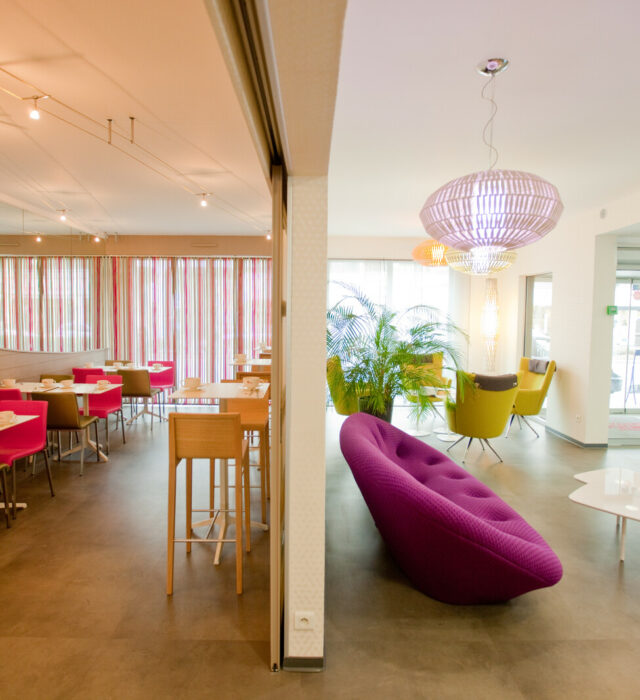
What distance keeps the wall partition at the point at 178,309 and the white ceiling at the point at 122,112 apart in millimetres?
1812

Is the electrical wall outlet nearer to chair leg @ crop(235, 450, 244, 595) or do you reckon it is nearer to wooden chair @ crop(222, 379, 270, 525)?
chair leg @ crop(235, 450, 244, 595)

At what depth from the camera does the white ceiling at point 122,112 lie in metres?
2.18

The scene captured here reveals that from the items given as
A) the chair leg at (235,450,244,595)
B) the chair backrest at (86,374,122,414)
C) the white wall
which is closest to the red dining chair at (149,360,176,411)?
the chair backrest at (86,374,122,414)

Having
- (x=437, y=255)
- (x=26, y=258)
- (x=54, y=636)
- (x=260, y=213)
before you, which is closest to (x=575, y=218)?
(x=437, y=255)

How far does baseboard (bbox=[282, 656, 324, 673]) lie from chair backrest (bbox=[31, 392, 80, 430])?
3.08 m

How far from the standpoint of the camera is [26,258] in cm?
670

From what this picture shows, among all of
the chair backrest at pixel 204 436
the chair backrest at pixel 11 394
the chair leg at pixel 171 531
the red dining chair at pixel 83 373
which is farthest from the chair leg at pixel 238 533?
the red dining chair at pixel 83 373

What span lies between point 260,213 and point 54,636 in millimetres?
5145

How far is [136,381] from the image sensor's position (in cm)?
581

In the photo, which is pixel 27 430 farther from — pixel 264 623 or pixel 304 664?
Result: pixel 304 664

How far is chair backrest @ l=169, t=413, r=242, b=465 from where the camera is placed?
2.45 m

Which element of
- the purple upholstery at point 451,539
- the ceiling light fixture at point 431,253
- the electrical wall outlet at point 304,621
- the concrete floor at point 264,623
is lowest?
the concrete floor at point 264,623

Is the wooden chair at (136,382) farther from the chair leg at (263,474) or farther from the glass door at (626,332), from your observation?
the glass door at (626,332)

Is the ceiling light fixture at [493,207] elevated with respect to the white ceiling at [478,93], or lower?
lower
